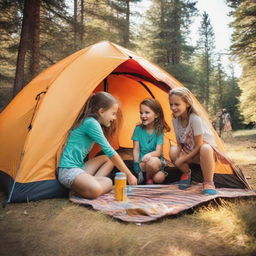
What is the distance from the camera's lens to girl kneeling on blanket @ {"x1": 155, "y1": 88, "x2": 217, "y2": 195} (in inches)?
113

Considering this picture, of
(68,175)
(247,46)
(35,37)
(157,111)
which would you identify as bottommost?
(68,175)

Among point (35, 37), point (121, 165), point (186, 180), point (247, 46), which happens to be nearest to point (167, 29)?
point (247, 46)

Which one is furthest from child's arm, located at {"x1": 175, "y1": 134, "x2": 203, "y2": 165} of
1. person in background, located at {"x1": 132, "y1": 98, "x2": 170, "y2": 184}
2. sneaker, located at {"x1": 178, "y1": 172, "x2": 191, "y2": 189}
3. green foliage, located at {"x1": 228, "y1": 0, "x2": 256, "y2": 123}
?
green foliage, located at {"x1": 228, "y1": 0, "x2": 256, "y2": 123}

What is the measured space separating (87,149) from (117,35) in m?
10.5

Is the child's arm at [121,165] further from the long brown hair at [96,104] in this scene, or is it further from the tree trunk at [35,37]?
the tree trunk at [35,37]

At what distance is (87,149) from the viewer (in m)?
3.10

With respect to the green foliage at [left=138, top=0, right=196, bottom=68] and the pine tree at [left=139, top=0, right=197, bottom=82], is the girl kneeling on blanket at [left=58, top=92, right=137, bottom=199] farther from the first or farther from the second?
the green foliage at [left=138, top=0, right=196, bottom=68]

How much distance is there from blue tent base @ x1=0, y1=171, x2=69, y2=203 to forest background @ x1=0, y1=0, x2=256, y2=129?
14.5 feet

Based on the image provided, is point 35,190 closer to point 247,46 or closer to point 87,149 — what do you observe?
point 87,149

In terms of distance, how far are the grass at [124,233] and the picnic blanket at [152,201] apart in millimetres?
68

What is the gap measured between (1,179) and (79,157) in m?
1.11

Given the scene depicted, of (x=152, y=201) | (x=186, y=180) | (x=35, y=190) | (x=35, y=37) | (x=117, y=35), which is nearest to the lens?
(x=152, y=201)

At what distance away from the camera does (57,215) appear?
8.14ft

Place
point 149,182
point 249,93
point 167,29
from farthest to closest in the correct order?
point 167,29 → point 249,93 → point 149,182
